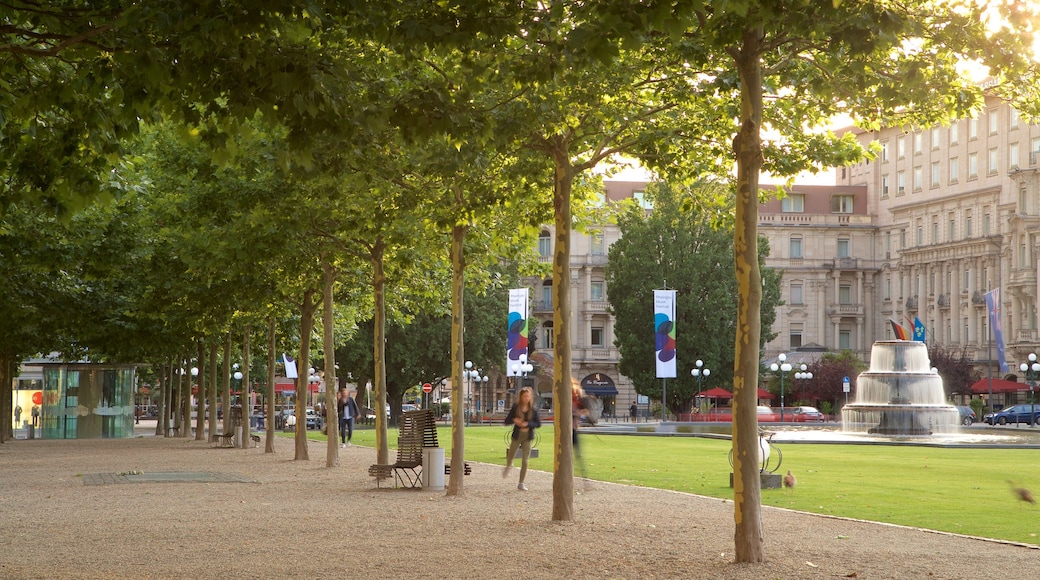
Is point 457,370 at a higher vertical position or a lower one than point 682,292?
lower

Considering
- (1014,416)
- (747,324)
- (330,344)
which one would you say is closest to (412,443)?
(330,344)

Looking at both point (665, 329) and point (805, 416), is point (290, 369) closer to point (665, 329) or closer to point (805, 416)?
point (665, 329)

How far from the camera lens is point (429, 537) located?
45.3ft

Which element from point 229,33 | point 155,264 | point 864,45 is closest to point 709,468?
point 155,264

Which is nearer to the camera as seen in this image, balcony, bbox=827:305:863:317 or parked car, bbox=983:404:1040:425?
parked car, bbox=983:404:1040:425

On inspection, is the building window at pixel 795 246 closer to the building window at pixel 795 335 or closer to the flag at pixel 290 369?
the building window at pixel 795 335

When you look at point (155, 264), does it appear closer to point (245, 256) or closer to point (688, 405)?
point (245, 256)

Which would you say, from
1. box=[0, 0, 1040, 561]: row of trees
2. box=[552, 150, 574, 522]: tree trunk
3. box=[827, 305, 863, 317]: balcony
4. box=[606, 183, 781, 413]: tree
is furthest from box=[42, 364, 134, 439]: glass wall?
box=[827, 305, 863, 317]: balcony

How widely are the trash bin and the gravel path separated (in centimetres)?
65

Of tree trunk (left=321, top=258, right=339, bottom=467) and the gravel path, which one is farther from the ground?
tree trunk (left=321, top=258, right=339, bottom=467)

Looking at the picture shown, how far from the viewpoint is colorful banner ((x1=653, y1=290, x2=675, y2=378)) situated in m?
50.0

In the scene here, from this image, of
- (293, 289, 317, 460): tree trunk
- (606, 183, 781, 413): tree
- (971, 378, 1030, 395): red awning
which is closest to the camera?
(293, 289, 317, 460): tree trunk

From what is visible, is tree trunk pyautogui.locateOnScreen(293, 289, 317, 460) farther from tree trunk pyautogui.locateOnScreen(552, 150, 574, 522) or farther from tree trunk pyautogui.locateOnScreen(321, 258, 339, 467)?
tree trunk pyautogui.locateOnScreen(552, 150, 574, 522)

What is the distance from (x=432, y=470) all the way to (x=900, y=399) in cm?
3180
